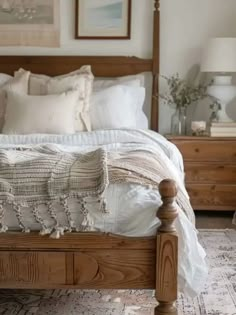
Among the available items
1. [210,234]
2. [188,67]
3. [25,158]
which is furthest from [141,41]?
[25,158]

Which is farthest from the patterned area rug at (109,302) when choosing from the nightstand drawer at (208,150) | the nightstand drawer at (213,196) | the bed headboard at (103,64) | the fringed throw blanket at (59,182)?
the bed headboard at (103,64)

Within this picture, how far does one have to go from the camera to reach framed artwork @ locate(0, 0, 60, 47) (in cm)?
417

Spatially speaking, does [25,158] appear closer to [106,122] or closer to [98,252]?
[98,252]

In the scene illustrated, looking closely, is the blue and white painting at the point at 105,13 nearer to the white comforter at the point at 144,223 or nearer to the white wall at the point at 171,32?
the white wall at the point at 171,32

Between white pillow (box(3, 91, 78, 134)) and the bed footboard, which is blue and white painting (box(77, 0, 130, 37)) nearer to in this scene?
white pillow (box(3, 91, 78, 134))

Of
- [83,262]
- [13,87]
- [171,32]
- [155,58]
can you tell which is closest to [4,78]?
[13,87]

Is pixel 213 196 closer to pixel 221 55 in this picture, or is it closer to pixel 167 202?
pixel 221 55

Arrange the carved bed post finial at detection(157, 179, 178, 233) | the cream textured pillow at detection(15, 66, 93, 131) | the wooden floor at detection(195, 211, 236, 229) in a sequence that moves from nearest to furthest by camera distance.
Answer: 1. the carved bed post finial at detection(157, 179, 178, 233)
2. the cream textured pillow at detection(15, 66, 93, 131)
3. the wooden floor at detection(195, 211, 236, 229)

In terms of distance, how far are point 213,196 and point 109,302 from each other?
166 cm

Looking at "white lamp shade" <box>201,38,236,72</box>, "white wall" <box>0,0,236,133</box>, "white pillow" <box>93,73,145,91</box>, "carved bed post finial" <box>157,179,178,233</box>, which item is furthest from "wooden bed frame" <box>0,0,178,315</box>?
"white wall" <box>0,0,236,133</box>

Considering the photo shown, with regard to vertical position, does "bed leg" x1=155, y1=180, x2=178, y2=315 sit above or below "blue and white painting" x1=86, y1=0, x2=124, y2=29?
below

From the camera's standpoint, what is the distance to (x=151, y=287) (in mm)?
1979

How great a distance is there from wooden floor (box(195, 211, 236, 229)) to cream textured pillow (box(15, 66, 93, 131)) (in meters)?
1.09

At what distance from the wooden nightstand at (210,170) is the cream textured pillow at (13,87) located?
1132 mm
